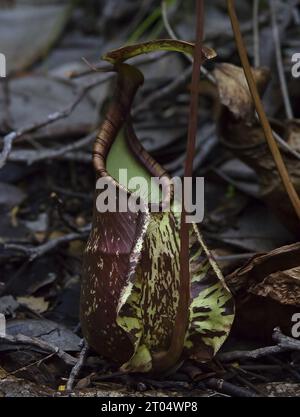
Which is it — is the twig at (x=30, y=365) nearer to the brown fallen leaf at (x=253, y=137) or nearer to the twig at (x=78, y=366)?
the twig at (x=78, y=366)

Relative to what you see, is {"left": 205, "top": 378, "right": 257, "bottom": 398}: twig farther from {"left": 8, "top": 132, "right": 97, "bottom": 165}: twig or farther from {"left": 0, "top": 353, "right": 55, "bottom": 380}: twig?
{"left": 8, "top": 132, "right": 97, "bottom": 165}: twig

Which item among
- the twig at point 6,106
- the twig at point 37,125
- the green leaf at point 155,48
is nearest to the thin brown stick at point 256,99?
the green leaf at point 155,48

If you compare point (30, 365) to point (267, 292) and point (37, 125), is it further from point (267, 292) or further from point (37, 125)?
point (37, 125)

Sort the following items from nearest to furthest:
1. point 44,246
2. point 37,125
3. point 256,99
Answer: point 256,99, point 44,246, point 37,125

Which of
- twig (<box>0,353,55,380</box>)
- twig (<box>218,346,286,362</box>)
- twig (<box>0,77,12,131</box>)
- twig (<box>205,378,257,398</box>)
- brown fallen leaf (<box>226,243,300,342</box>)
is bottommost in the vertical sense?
twig (<box>205,378,257,398</box>)

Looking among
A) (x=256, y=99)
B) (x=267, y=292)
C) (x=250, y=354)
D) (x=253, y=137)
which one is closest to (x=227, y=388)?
(x=250, y=354)

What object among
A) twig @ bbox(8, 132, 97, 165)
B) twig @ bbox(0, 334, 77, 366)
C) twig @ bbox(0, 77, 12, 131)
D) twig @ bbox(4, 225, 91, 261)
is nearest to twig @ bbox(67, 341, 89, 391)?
twig @ bbox(0, 334, 77, 366)
